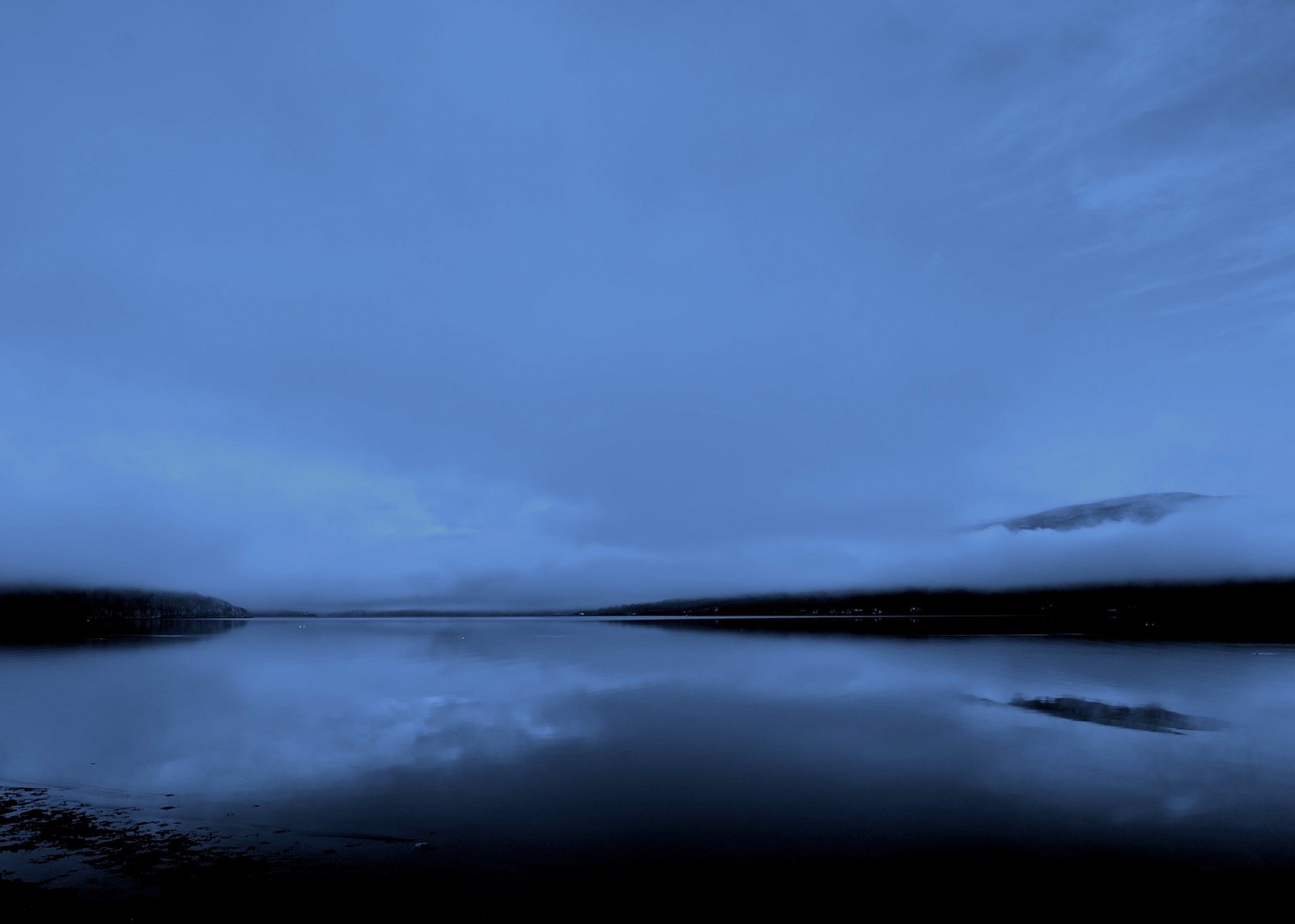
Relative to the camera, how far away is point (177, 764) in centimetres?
3075

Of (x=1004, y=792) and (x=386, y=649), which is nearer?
(x=1004, y=792)

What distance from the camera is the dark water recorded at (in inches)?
760

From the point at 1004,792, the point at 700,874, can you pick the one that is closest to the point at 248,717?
the point at 700,874

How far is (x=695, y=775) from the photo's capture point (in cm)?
2919

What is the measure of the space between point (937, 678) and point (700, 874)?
58.3 meters

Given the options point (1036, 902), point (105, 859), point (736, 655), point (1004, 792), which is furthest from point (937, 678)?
point (105, 859)

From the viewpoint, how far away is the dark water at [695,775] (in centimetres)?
1930

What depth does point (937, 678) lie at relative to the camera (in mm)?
69000

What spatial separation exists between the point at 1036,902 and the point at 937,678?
56.6 metres

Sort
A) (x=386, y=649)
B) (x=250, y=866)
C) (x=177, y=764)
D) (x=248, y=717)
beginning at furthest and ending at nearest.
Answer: (x=386, y=649) → (x=248, y=717) → (x=177, y=764) → (x=250, y=866)

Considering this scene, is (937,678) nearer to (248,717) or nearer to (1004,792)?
(1004,792)

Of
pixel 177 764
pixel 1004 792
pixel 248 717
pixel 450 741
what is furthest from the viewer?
pixel 248 717

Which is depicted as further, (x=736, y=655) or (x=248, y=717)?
(x=736, y=655)

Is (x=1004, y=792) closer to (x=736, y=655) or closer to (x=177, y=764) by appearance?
(x=177, y=764)
